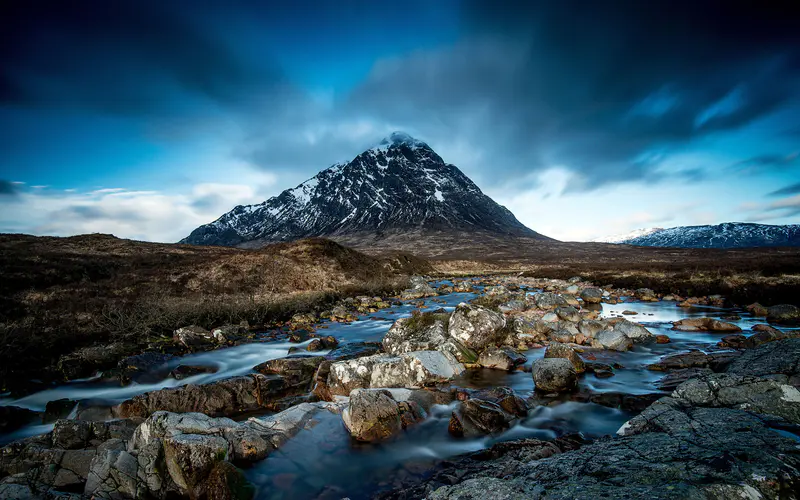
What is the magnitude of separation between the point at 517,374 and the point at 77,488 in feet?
40.5

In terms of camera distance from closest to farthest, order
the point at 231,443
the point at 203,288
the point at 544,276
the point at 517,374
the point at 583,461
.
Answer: the point at 583,461
the point at 231,443
the point at 517,374
the point at 203,288
the point at 544,276

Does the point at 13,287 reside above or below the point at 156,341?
above

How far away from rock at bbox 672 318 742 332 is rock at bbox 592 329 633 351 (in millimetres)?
5656

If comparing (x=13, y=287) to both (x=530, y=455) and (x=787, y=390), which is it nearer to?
(x=530, y=455)

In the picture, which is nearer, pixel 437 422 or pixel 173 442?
pixel 173 442

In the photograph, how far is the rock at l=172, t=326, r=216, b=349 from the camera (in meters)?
17.4

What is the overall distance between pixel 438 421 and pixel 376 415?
1.87m

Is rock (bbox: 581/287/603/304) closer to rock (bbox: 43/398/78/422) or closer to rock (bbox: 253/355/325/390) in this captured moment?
rock (bbox: 253/355/325/390)

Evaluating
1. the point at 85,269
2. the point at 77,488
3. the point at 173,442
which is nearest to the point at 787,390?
A: the point at 173,442

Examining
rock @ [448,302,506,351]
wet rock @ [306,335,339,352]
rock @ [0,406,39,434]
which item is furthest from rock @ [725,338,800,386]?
rock @ [0,406,39,434]

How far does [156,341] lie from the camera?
57.5 ft

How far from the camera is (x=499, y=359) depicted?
43.7 ft

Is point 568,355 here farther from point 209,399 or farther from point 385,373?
point 209,399

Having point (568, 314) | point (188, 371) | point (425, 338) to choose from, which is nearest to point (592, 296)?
point (568, 314)
